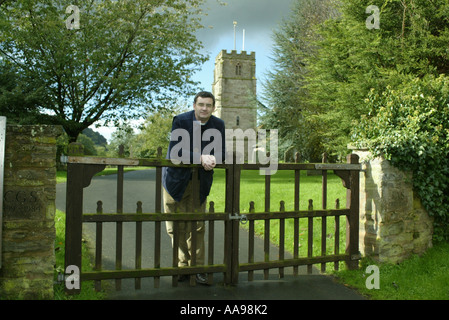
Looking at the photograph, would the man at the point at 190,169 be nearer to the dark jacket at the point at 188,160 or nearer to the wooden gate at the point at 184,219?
the dark jacket at the point at 188,160

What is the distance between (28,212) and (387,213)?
4226 millimetres

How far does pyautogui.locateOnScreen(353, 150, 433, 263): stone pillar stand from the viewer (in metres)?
4.97

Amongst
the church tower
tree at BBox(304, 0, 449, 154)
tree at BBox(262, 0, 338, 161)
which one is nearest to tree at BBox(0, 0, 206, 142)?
tree at BBox(262, 0, 338, 161)

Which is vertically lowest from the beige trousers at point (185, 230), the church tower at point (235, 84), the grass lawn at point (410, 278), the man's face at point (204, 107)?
the grass lawn at point (410, 278)

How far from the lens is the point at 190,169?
14.0 feet

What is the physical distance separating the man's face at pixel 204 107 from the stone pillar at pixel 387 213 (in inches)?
93.0

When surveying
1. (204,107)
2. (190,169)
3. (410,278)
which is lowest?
(410,278)

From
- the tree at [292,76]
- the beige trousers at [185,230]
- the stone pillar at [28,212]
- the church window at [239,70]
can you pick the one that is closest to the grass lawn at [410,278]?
the beige trousers at [185,230]

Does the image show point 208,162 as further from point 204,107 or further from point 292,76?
point 292,76

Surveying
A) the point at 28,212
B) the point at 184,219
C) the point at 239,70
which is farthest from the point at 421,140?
the point at 239,70

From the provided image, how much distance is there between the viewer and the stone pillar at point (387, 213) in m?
4.97

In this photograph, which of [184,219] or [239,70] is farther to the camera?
[239,70]

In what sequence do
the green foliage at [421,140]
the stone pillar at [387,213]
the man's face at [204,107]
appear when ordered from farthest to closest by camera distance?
1. the green foliage at [421,140]
2. the stone pillar at [387,213]
3. the man's face at [204,107]
